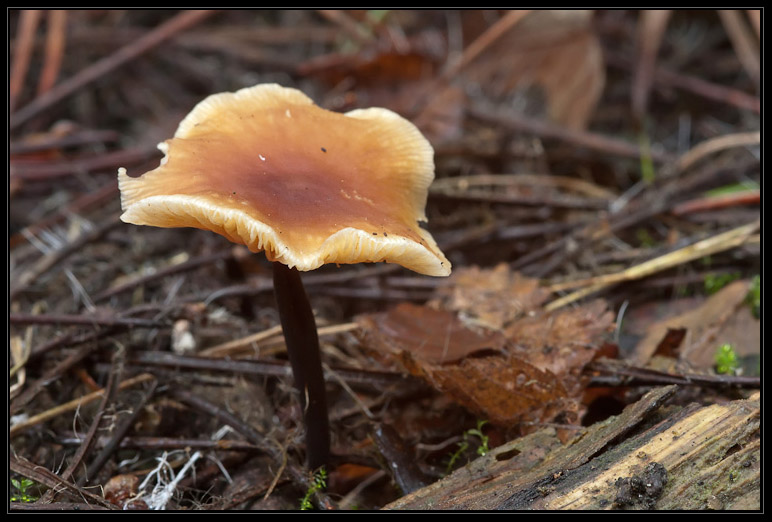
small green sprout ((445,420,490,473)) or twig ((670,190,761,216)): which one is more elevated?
twig ((670,190,761,216))

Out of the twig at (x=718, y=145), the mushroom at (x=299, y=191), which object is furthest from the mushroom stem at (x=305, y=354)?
the twig at (x=718, y=145)

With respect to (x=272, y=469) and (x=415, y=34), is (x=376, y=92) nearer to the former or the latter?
(x=415, y=34)

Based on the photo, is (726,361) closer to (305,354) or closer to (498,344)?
(498,344)

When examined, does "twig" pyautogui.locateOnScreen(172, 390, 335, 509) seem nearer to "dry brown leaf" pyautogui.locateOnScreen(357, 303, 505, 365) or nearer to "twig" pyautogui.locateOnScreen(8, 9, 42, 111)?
"dry brown leaf" pyautogui.locateOnScreen(357, 303, 505, 365)

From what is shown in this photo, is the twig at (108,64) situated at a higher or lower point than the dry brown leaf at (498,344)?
higher

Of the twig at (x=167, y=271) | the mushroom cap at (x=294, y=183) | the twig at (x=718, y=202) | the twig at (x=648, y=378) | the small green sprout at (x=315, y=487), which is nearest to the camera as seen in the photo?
the mushroom cap at (x=294, y=183)

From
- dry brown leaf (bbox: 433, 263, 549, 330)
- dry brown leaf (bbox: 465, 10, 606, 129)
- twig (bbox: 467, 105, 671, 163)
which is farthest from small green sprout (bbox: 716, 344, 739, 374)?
dry brown leaf (bbox: 465, 10, 606, 129)

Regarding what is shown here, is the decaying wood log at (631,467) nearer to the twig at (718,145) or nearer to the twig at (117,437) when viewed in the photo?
the twig at (117,437)
